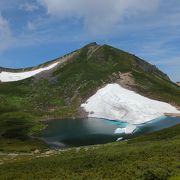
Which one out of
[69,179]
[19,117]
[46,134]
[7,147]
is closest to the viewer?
[69,179]

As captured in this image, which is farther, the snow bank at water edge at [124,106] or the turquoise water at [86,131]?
the snow bank at water edge at [124,106]

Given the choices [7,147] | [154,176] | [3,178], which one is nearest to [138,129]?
[7,147]

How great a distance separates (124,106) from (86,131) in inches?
1785

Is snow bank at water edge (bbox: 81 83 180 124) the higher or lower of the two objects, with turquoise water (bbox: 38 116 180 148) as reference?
higher

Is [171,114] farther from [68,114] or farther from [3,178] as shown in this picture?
[3,178]

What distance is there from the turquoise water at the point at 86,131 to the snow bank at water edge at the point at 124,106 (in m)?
5.73

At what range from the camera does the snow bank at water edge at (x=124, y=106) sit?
161175mm

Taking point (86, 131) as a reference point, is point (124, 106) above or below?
above

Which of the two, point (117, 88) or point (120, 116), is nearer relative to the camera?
Result: point (120, 116)

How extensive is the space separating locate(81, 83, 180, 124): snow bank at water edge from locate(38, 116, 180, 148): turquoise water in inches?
226

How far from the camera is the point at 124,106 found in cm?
17125

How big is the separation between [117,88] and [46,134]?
74.4 m

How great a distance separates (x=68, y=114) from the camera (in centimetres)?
18075

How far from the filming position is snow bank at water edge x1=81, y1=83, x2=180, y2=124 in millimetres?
161175
